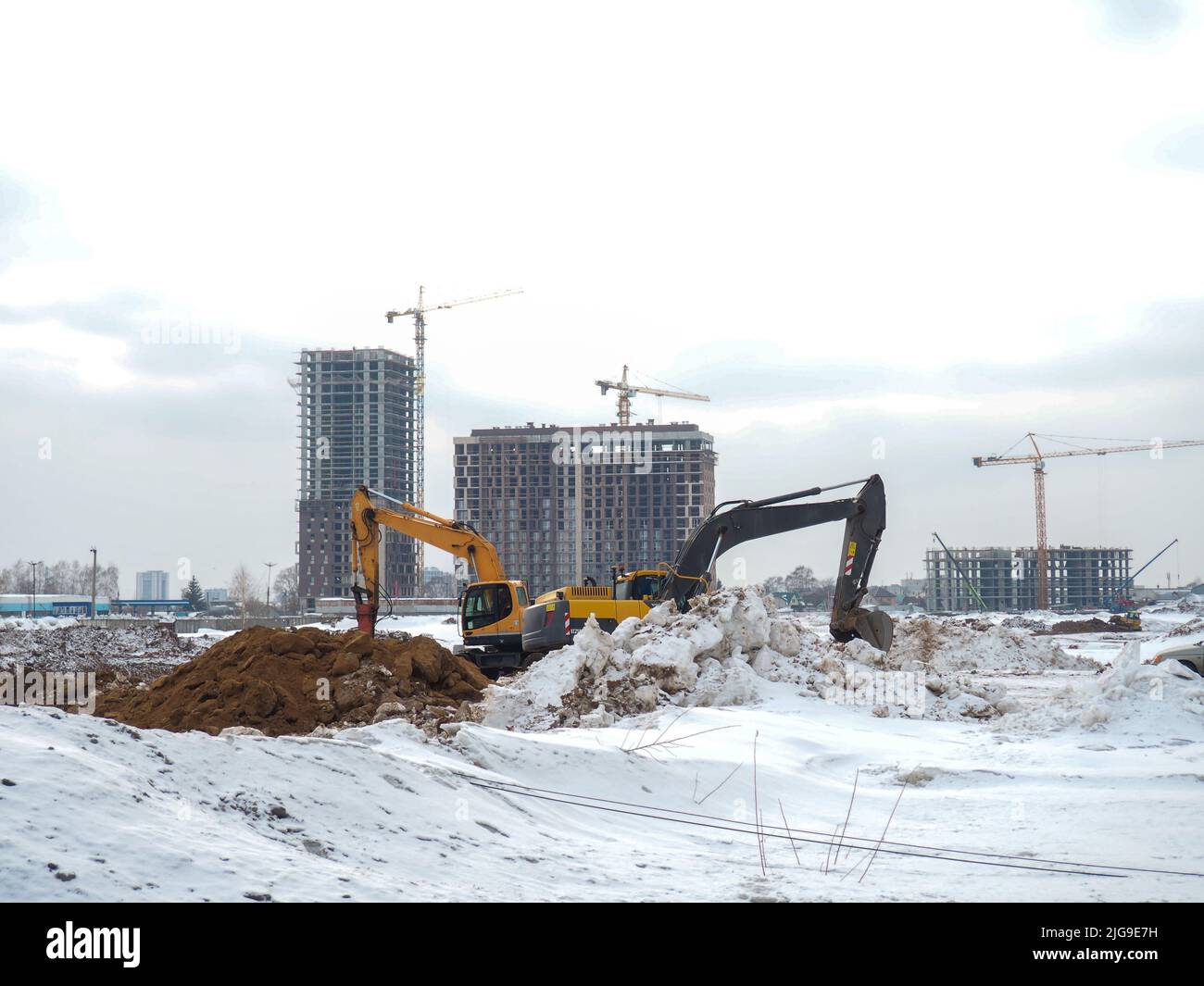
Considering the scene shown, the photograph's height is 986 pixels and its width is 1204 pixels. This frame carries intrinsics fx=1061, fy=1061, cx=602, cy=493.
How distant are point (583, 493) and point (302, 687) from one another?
120 meters

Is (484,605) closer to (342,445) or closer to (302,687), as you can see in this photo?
(302,687)

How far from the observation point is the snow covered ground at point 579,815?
18.4ft

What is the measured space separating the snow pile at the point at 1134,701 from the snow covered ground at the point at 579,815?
58 centimetres

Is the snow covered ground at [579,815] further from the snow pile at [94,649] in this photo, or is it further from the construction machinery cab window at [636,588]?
the snow pile at [94,649]

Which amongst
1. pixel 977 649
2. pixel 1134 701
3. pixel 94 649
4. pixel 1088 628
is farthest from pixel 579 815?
pixel 1088 628

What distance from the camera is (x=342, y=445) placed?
14500cm

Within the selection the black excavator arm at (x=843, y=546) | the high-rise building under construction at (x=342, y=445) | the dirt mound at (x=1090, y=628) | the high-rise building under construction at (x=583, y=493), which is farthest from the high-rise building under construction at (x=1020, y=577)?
the black excavator arm at (x=843, y=546)

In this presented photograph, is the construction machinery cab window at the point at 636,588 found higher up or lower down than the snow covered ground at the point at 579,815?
higher up

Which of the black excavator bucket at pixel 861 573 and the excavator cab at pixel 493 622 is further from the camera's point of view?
the excavator cab at pixel 493 622

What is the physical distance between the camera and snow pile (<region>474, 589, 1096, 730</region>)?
15133mm

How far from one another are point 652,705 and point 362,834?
843 centimetres
